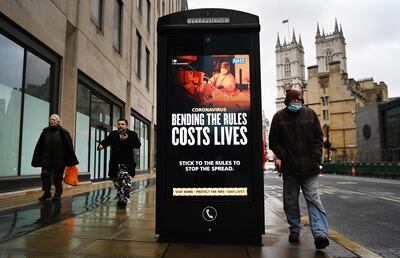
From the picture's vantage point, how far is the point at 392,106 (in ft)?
123

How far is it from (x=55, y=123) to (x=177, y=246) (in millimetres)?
4970

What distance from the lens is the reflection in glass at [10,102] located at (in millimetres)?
8836

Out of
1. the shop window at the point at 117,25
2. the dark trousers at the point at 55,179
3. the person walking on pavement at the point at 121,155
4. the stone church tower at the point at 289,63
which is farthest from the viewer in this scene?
the stone church tower at the point at 289,63

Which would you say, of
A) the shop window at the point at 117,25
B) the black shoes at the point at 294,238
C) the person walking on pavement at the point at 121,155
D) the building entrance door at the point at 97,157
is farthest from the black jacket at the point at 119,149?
the shop window at the point at 117,25

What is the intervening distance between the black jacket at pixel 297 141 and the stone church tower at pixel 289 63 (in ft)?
515

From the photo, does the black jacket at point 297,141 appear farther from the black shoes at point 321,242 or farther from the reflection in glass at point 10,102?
the reflection in glass at point 10,102

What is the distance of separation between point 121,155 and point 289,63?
164 metres

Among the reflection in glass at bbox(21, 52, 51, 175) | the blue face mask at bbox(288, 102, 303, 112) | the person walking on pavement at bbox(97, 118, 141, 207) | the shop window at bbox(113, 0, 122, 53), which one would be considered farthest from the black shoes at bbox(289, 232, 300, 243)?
the shop window at bbox(113, 0, 122, 53)

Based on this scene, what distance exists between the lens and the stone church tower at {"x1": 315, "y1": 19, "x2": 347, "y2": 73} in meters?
145

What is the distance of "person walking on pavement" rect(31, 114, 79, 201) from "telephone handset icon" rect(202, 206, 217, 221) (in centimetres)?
482

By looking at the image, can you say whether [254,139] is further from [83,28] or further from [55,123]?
[83,28]

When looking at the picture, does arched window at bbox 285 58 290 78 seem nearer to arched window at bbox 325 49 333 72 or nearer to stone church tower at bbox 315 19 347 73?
stone church tower at bbox 315 19 347 73

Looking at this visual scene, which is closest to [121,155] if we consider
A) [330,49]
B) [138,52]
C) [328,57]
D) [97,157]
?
[97,157]

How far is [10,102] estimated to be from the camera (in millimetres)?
9164
